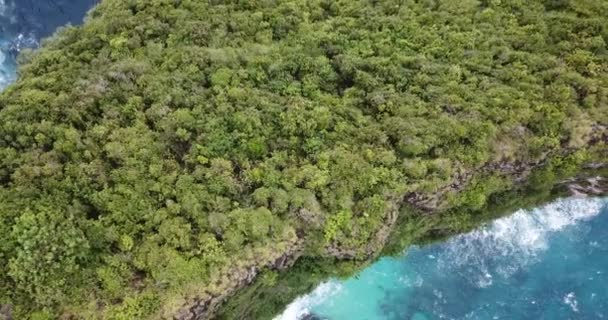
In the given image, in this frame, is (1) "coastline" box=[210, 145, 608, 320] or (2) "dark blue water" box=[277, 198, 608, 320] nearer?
(1) "coastline" box=[210, 145, 608, 320]

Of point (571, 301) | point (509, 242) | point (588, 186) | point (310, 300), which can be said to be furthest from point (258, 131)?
point (571, 301)

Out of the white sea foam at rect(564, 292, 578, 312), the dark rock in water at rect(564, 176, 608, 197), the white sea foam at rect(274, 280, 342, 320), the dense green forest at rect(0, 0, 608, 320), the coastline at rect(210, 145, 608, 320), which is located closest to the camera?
the dense green forest at rect(0, 0, 608, 320)

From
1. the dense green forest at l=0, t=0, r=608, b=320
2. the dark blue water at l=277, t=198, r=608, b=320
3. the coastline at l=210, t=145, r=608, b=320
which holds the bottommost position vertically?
the dark blue water at l=277, t=198, r=608, b=320

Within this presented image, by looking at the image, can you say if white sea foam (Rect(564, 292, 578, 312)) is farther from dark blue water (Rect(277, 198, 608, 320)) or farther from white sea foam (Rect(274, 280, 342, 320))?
white sea foam (Rect(274, 280, 342, 320))

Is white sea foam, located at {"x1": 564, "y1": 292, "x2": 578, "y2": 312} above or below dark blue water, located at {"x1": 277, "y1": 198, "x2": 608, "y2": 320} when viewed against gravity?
below

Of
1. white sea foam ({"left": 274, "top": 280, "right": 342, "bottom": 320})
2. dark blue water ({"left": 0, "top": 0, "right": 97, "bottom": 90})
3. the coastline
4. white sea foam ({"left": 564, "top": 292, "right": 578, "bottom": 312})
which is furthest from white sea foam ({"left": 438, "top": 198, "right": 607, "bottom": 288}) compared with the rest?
dark blue water ({"left": 0, "top": 0, "right": 97, "bottom": 90})

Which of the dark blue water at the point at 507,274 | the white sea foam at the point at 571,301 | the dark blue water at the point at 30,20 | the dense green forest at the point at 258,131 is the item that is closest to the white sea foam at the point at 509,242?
the dark blue water at the point at 507,274

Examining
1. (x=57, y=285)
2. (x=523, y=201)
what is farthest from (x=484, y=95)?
(x=57, y=285)

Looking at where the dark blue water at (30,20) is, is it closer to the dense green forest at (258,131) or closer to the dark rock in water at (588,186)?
the dense green forest at (258,131)
